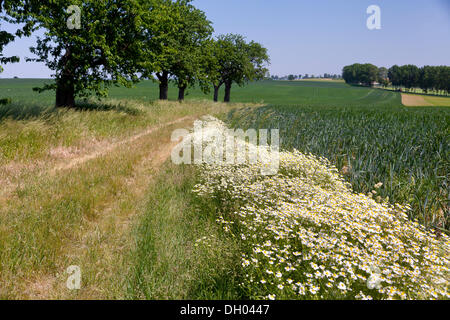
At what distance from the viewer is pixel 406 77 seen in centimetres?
13712

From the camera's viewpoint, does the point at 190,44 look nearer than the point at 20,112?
A: No

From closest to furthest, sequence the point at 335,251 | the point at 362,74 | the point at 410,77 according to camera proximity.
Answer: the point at 335,251 → the point at 410,77 → the point at 362,74

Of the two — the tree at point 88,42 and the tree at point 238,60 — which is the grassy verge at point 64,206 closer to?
the tree at point 88,42

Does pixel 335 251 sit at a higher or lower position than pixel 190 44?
lower

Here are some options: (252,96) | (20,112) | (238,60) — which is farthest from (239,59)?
(20,112)

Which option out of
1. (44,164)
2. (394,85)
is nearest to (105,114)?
(44,164)

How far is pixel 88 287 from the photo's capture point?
2869 mm

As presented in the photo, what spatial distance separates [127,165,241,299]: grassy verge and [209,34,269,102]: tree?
40.1 m

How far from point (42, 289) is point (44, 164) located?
5.64 metres

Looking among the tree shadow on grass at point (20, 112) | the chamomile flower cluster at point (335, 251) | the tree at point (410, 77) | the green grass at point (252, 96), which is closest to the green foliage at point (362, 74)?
the tree at point (410, 77)

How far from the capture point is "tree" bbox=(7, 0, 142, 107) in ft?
42.5

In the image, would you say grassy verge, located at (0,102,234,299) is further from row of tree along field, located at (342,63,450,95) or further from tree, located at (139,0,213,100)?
row of tree along field, located at (342,63,450,95)

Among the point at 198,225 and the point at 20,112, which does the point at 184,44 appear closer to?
the point at 20,112

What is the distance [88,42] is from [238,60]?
34.3m
